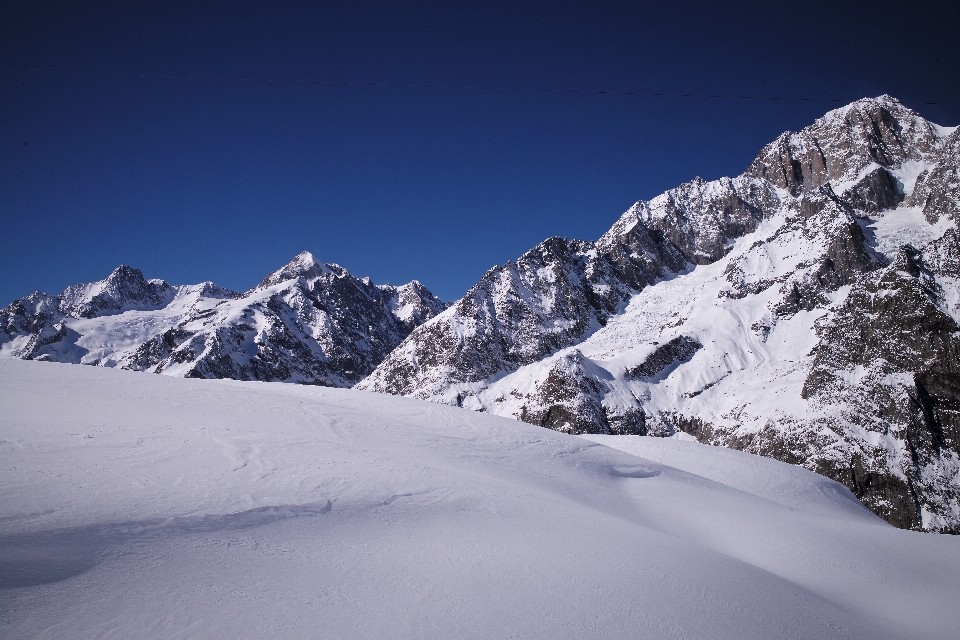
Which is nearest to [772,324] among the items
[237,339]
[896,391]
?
[896,391]

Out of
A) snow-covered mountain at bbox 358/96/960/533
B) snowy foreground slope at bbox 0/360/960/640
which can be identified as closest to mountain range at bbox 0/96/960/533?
snow-covered mountain at bbox 358/96/960/533

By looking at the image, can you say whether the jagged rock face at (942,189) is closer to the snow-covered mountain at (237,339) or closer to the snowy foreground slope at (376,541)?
the snowy foreground slope at (376,541)

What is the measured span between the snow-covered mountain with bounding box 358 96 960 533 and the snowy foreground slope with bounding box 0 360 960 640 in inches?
1828

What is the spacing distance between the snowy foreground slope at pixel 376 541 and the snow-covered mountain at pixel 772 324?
4642cm

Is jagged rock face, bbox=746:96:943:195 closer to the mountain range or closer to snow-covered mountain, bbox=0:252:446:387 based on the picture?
the mountain range

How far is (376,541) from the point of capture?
9.44m

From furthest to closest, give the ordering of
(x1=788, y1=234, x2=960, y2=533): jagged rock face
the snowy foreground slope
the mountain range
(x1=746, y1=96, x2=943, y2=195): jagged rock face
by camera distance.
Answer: (x1=746, y1=96, x2=943, y2=195): jagged rock face < the mountain range < (x1=788, y1=234, x2=960, y2=533): jagged rock face < the snowy foreground slope

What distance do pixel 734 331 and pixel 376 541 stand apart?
96.9 m

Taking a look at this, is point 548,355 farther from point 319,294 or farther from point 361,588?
point 319,294

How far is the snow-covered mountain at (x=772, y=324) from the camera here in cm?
5510

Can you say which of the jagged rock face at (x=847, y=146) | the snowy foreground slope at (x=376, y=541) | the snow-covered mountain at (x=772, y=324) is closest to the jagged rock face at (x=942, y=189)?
the snow-covered mountain at (x=772, y=324)

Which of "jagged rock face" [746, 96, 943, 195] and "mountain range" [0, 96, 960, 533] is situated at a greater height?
"jagged rock face" [746, 96, 943, 195]

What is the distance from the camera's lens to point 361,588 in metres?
7.50

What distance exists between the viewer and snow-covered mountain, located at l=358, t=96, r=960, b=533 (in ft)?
181
